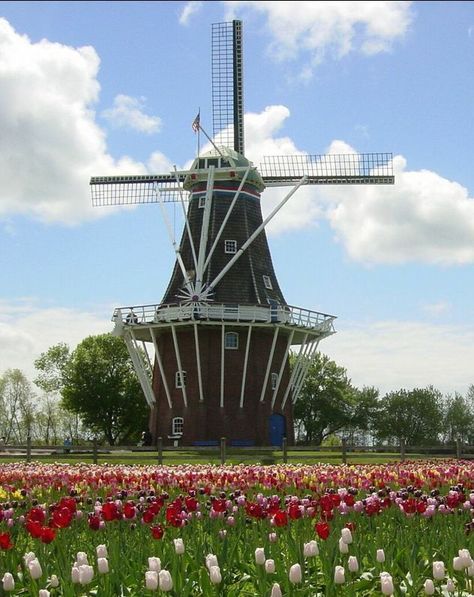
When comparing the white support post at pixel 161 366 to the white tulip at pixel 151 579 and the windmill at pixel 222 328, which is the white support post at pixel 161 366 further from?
the white tulip at pixel 151 579

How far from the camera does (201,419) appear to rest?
37062mm

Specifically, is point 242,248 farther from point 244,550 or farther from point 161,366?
point 244,550

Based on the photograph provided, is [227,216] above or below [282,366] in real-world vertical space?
above

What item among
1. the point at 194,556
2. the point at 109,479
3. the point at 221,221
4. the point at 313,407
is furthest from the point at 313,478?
the point at 313,407

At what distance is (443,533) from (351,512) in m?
1.35

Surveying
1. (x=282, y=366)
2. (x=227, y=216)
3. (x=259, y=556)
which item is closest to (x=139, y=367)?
(x=282, y=366)

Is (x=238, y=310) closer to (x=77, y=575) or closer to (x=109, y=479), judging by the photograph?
(x=109, y=479)

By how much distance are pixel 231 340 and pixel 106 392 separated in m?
26.5

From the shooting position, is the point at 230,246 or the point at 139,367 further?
the point at 139,367

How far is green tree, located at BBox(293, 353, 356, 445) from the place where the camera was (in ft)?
260

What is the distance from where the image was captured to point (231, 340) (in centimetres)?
3828

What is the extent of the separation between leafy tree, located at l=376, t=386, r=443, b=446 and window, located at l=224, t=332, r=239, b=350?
51223 millimetres

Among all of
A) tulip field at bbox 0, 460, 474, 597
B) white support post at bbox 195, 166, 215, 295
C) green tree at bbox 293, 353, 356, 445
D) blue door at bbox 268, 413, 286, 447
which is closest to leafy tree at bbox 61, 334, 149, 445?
green tree at bbox 293, 353, 356, 445

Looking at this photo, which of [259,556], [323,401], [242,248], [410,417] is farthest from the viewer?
[410,417]
